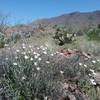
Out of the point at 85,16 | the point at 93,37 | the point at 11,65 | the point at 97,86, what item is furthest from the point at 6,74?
the point at 85,16

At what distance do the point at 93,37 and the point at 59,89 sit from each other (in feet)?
34.5

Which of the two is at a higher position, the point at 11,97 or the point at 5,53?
the point at 5,53

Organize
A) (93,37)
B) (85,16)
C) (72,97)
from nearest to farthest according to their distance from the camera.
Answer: (72,97) < (93,37) < (85,16)

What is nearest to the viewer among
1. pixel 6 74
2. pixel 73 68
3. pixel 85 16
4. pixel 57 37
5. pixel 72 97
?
pixel 72 97

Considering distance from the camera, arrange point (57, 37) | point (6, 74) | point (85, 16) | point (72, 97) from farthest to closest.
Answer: point (85, 16)
point (57, 37)
point (6, 74)
point (72, 97)

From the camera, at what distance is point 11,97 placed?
6551 mm

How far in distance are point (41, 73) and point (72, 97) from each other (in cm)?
78

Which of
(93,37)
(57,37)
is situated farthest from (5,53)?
(93,37)

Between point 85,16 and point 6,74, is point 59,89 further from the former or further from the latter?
point 85,16

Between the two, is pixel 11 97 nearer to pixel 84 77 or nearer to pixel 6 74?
pixel 6 74

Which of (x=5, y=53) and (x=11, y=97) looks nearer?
(x=11, y=97)

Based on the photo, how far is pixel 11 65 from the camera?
7230mm

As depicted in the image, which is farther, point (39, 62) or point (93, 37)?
point (93, 37)

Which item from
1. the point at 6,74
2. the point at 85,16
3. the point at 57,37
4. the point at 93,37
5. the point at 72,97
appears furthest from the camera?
the point at 85,16
